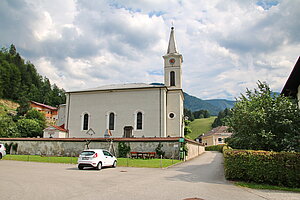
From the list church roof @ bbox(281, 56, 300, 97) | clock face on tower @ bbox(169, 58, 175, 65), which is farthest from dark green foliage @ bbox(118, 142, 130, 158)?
clock face on tower @ bbox(169, 58, 175, 65)

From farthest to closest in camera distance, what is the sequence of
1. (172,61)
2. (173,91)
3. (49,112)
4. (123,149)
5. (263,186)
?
(49,112)
(172,61)
(173,91)
(123,149)
(263,186)

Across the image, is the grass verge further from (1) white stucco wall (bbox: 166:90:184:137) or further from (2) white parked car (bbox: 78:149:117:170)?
(1) white stucco wall (bbox: 166:90:184:137)

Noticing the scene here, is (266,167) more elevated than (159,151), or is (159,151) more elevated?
(159,151)

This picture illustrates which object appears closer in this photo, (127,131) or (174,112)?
(127,131)

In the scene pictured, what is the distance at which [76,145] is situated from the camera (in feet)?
92.6

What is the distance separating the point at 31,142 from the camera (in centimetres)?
3062

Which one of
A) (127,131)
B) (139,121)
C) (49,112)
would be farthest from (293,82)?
(49,112)

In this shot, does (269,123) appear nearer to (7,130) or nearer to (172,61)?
(172,61)

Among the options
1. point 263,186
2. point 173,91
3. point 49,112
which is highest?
point 49,112

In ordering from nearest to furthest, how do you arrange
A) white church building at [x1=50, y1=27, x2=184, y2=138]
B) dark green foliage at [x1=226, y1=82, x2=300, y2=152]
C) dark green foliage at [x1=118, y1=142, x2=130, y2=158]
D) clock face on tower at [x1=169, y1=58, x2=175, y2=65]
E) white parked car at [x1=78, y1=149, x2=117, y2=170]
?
dark green foliage at [x1=226, y1=82, x2=300, y2=152] < white parked car at [x1=78, y1=149, x2=117, y2=170] < dark green foliage at [x1=118, y1=142, x2=130, y2=158] < white church building at [x1=50, y1=27, x2=184, y2=138] < clock face on tower at [x1=169, y1=58, x2=175, y2=65]

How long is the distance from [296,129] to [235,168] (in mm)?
4698

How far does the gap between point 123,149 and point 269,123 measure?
52.6 ft

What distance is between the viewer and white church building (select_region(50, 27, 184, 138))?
123 ft

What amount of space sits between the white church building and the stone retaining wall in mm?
8029
